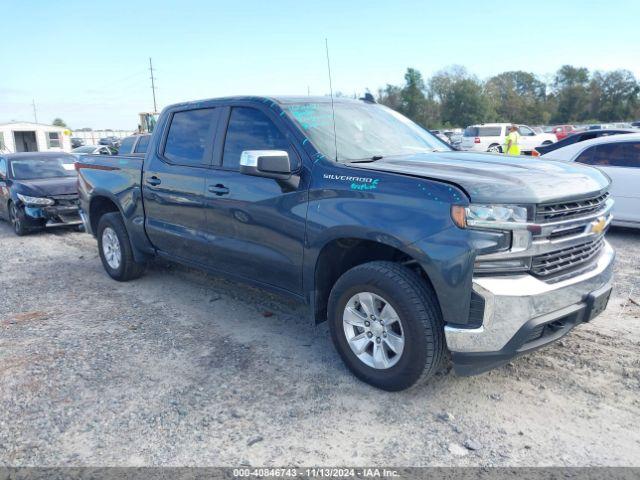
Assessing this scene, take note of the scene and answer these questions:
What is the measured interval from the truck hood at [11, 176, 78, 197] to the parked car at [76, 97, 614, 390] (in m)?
5.59

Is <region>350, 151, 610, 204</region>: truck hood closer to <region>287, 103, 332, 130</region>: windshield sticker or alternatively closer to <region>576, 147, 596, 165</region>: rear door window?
<region>287, 103, 332, 130</region>: windshield sticker

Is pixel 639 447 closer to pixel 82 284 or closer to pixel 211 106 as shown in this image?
pixel 211 106

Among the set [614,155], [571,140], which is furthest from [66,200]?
[571,140]

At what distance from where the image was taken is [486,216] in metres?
2.86

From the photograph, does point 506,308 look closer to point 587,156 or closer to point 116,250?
point 116,250

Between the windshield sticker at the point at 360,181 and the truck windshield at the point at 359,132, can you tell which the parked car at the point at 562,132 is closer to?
the truck windshield at the point at 359,132

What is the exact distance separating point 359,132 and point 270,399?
2.12 m

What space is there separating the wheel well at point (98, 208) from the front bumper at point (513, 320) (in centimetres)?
480

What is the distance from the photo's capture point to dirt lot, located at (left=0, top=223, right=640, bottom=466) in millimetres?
2875

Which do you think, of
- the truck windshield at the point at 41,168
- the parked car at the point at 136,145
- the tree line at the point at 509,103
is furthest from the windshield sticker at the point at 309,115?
the tree line at the point at 509,103

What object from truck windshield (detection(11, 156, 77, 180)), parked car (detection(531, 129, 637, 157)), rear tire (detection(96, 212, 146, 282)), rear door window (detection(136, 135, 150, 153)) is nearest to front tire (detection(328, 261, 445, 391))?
rear tire (detection(96, 212, 146, 282))

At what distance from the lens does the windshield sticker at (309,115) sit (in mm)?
3916

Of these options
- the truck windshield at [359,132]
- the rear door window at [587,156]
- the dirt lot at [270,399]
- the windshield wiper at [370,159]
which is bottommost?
the dirt lot at [270,399]

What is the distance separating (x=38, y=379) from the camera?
3758mm
